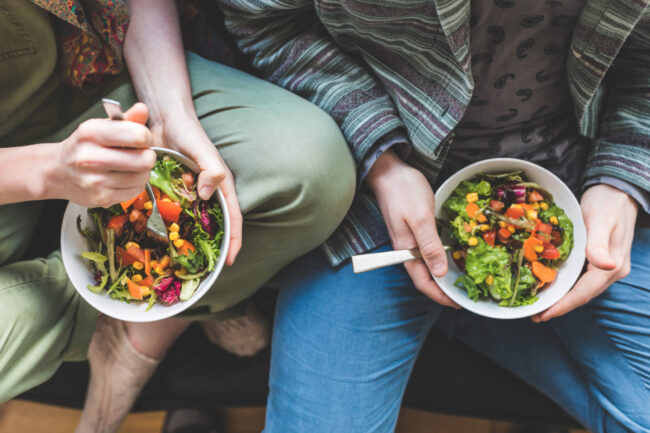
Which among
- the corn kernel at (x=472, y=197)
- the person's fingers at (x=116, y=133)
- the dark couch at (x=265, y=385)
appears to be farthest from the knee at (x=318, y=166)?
the dark couch at (x=265, y=385)

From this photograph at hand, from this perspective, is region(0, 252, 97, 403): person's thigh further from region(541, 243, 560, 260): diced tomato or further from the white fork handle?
region(541, 243, 560, 260): diced tomato

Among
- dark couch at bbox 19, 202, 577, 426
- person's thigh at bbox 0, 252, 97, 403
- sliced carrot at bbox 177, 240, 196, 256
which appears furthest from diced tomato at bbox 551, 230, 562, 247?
person's thigh at bbox 0, 252, 97, 403

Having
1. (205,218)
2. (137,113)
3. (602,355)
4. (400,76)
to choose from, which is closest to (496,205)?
(400,76)

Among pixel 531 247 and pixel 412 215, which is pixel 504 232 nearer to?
pixel 531 247

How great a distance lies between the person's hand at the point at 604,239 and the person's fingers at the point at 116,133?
733 millimetres

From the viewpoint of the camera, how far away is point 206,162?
719 millimetres

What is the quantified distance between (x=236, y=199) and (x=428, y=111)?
0.38 meters

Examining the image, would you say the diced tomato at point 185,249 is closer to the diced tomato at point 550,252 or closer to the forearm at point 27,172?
the forearm at point 27,172

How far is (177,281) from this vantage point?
2.42 ft

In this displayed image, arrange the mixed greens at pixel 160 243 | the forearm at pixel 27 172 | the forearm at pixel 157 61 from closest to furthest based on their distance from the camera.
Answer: the forearm at pixel 27 172, the mixed greens at pixel 160 243, the forearm at pixel 157 61

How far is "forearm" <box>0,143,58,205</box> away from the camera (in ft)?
2.02

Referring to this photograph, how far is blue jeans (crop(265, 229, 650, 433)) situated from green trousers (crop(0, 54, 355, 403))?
0.14m

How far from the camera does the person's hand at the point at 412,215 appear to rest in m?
0.83

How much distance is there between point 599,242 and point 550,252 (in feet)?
0.27
